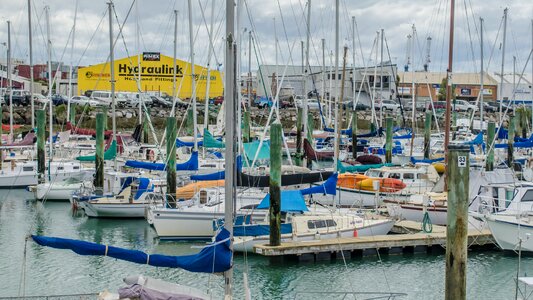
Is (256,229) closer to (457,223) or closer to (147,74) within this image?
(457,223)

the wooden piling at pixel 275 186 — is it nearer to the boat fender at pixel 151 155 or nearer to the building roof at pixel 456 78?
the boat fender at pixel 151 155

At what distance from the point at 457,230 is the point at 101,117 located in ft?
85.6

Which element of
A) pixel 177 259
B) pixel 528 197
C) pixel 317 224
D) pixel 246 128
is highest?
pixel 246 128

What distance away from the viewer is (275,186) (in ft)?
91.4

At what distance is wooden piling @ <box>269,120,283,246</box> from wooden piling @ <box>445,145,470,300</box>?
8.63 metres

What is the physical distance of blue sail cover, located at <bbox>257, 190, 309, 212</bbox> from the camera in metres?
28.8

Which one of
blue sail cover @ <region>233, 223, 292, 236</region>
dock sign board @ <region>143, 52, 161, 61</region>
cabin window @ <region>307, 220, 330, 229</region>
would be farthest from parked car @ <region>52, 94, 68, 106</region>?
cabin window @ <region>307, 220, 330, 229</region>

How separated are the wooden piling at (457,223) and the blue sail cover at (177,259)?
613 centimetres

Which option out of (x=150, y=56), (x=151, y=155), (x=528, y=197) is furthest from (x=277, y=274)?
(x=150, y=56)

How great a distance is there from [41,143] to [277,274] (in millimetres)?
23289

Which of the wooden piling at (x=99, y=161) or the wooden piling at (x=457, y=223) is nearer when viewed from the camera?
the wooden piling at (x=457, y=223)

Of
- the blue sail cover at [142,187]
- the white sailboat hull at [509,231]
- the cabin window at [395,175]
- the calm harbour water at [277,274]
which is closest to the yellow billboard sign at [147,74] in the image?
the cabin window at [395,175]

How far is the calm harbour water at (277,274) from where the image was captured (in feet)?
83.0

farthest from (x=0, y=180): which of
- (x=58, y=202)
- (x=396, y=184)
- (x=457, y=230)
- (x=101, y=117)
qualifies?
(x=457, y=230)
